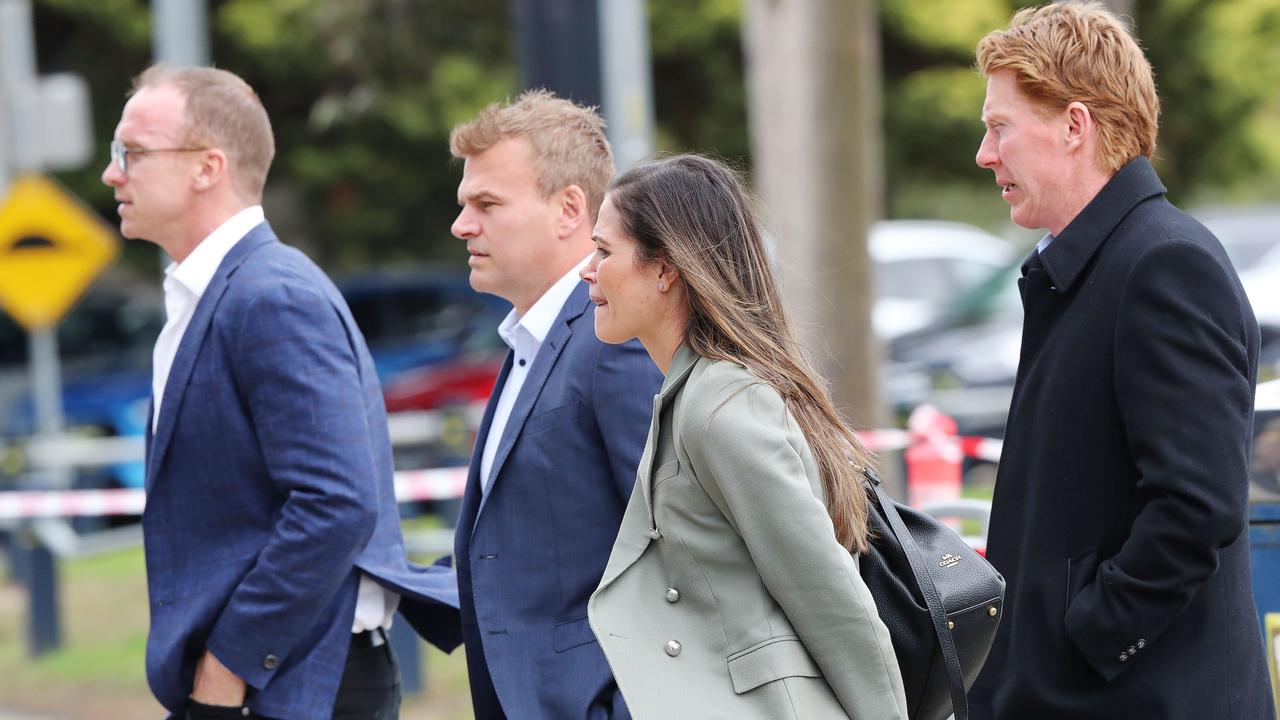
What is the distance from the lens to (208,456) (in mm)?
3369

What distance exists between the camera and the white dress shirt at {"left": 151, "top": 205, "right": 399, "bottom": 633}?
139 inches

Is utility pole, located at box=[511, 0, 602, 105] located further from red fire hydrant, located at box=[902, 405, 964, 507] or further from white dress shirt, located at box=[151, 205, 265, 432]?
white dress shirt, located at box=[151, 205, 265, 432]

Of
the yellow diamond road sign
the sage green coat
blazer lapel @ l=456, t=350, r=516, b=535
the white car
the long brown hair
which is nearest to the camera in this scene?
the sage green coat

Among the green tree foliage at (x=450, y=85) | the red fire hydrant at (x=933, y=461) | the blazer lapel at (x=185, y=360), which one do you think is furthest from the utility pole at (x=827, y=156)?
the green tree foliage at (x=450, y=85)

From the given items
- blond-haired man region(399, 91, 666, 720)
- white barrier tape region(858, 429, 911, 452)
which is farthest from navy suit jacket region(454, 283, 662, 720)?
white barrier tape region(858, 429, 911, 452)

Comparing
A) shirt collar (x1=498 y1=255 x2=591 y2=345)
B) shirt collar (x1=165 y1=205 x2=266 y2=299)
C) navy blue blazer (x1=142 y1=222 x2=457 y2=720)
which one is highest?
shirt collar (x1=165 y1=205 x2=266 y2=299)

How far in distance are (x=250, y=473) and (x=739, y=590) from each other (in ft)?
4.26

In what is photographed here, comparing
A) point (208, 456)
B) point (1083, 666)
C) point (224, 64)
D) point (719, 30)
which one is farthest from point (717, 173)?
point (224, 64)

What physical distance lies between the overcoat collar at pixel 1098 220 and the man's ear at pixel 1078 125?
0.30 feet

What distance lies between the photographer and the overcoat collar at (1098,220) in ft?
9.52

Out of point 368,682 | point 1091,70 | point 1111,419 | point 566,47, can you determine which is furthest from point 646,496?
point 566,47

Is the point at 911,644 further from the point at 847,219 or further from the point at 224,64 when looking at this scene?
the point at 224,64

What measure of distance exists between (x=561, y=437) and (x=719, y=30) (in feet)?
57.8

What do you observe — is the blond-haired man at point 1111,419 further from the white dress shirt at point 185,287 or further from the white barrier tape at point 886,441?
the white barrier tape at point 886,441
